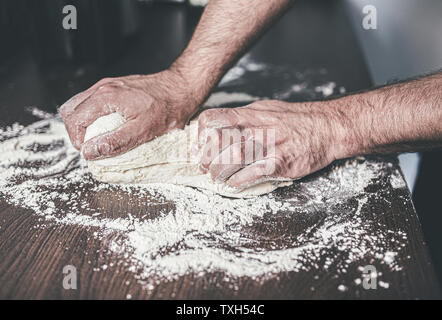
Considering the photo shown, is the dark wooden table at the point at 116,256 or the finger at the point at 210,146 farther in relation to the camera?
the finger at the point at 210,146

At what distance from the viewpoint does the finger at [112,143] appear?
0.78 metres

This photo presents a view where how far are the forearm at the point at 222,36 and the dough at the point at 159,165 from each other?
0.17 m

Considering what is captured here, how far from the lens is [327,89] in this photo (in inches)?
48.7

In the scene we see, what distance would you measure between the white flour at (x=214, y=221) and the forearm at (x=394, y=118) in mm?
80

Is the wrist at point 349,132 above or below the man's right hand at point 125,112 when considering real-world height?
below

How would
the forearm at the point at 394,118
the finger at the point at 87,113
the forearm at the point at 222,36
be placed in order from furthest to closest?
the forearm at the point at 222,36 < the finger at the point at 87,113 < the forearm at the point at 394,118

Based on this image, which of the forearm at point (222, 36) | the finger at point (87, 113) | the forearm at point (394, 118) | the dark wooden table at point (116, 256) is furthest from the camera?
the forearm at point (222, 36)

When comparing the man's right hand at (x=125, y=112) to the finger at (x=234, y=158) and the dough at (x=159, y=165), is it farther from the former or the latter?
the finger at (x=234, y=158)

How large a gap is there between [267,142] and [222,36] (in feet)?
1.25

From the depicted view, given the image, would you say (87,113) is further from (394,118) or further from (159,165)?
(394,118)

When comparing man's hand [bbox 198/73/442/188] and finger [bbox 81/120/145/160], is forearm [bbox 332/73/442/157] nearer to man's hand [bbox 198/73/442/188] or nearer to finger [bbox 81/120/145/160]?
man's hand [bbox 198/73/442/188]

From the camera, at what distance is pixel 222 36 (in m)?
1.00

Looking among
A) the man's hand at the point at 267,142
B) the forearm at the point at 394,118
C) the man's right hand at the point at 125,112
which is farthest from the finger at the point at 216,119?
the forearm at the point at 394,118

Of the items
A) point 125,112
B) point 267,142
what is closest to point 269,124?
point 267,142
